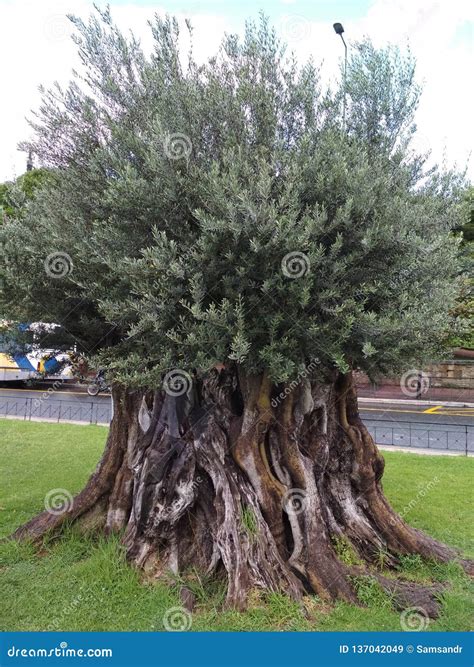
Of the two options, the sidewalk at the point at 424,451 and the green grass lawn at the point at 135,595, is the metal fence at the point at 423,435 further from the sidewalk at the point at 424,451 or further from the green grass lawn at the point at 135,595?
the green grass lawn at the point at 135,595

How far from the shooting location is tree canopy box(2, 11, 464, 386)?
18.7ft

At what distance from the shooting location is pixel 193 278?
5.68 metres

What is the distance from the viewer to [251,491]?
681cm

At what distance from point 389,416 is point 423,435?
4.89 meters

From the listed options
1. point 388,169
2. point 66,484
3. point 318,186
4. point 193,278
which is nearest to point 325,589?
point 193,278

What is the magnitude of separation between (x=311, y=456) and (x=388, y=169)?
391 cm

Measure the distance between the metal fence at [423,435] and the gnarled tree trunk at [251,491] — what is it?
932 cm

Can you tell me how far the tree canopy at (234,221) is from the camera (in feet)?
18.7

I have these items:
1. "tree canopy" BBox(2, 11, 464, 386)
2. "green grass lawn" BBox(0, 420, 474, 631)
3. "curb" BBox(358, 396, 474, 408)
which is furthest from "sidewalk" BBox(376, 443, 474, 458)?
A: "curb" BBox(358, 396, 474, 408)

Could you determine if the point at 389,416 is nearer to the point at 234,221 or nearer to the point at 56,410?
the point at 56,410

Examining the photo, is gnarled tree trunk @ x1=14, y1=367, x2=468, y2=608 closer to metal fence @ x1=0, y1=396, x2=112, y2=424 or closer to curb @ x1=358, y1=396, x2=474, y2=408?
metal fence @ x1=0, y1=396, x2=112, y2=424

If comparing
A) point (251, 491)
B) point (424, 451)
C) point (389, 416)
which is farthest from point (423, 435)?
point (251, 491)

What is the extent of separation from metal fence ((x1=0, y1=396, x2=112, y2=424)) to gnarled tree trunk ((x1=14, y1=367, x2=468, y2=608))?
574 inches

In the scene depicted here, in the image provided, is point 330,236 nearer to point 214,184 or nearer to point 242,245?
point 242,245
